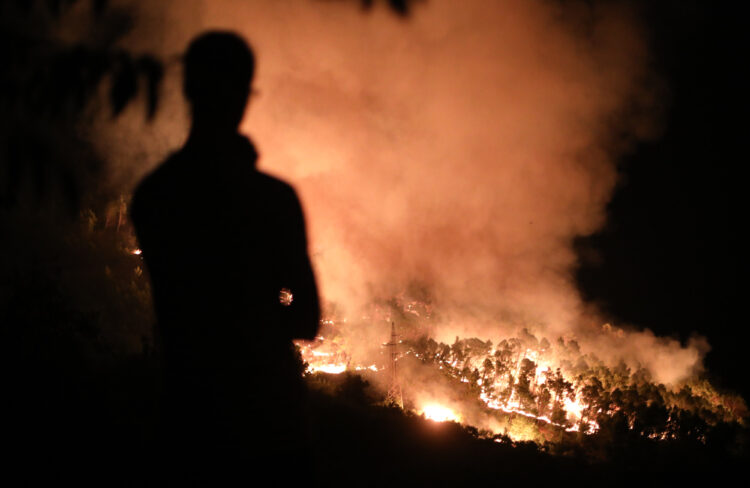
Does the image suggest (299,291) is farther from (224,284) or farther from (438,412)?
(438,412)

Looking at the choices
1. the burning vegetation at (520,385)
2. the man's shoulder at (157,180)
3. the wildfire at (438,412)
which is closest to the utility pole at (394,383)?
the burning vegetation at (520,385)

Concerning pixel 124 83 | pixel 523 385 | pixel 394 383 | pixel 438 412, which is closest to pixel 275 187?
pixel 124 83

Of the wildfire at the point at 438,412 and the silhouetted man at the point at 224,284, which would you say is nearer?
the silhouetted man at the point at 224,284

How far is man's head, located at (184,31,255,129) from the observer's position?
4.42 feet

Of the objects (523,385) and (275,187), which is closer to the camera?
(275,187)

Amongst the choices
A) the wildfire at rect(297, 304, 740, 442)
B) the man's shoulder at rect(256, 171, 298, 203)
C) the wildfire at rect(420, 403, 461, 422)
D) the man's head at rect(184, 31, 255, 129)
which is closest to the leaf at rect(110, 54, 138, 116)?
the man's head at rect(184, 31, 255, 129)

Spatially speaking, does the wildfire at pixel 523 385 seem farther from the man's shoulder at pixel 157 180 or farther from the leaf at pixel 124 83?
the leaf at pixel 124 83

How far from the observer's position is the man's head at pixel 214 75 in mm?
1347

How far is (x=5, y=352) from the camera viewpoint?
346cm

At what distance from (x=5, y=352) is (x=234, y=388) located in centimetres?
359

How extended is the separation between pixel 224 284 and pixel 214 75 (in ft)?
2.31

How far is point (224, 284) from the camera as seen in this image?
127 cm

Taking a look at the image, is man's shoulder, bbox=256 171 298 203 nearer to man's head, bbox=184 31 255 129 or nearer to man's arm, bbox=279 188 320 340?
man's arm, bbox=279 188 320 340

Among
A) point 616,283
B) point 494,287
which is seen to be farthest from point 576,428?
point 616,283
